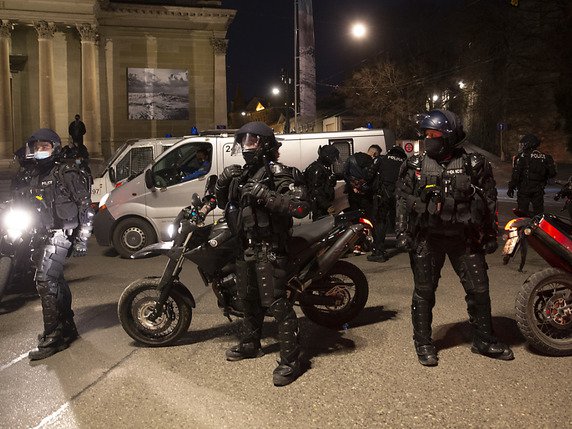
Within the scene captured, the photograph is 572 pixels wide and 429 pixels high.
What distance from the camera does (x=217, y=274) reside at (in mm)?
4887

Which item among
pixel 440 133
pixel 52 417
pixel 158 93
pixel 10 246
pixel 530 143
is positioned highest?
pixel 158 93

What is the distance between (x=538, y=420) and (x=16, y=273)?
5791 mm

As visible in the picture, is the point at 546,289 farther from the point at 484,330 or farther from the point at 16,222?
the point at 16,222

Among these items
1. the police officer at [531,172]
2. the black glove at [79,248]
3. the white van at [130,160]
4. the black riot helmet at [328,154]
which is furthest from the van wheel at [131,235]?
the police officer at [531,172]

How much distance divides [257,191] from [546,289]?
2.41 meters

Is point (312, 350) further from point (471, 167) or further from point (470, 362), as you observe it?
point (471, 167)

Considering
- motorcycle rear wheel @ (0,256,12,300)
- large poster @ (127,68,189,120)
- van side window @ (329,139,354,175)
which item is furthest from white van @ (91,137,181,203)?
large poster @ (127,68,189,120)

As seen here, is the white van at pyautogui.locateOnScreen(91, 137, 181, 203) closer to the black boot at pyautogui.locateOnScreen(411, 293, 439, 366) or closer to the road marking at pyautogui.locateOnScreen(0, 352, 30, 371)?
A: the road marking at pyautogui.locateOnScreen(0, 352, 30, 371)

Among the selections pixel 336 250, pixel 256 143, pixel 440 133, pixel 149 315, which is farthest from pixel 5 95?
pixel 440 133

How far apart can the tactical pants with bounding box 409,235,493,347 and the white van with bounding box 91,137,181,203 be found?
841cm

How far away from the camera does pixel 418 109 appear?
45.3m

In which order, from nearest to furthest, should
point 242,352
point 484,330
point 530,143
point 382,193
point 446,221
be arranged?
point 446,221
point 484,330
point 242,352
point 382,193
point 530,143

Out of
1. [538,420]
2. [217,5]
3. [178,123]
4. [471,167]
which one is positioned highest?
[217,5]

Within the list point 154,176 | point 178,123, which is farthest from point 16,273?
point 178,123
